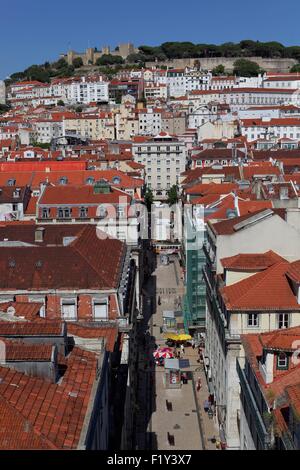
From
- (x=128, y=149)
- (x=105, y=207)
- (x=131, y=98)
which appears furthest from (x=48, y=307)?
(x=131, y=98)

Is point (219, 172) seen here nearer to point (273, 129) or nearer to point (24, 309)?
point (24, 309)

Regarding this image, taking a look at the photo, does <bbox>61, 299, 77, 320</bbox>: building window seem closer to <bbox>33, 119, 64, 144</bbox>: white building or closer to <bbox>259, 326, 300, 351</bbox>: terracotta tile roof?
<bbox>259, 326, 300, 351</bbox>: terracotta tile roof

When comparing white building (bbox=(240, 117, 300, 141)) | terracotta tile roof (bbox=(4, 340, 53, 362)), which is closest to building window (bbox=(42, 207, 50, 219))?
terracotta tile roof (bbox=(4, 340, 53, 362))

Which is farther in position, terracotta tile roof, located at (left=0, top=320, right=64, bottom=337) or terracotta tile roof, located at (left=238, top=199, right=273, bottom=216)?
terracotta tile roof, located at (left=238, top=199, right=273, bottom=216)

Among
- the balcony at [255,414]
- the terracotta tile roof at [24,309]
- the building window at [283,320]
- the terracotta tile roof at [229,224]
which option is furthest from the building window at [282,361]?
the terracotta tile roof at [229,224]

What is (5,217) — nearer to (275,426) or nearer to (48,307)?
(48,307)

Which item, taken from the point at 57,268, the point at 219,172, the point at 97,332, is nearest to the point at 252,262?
the point at 97,332
